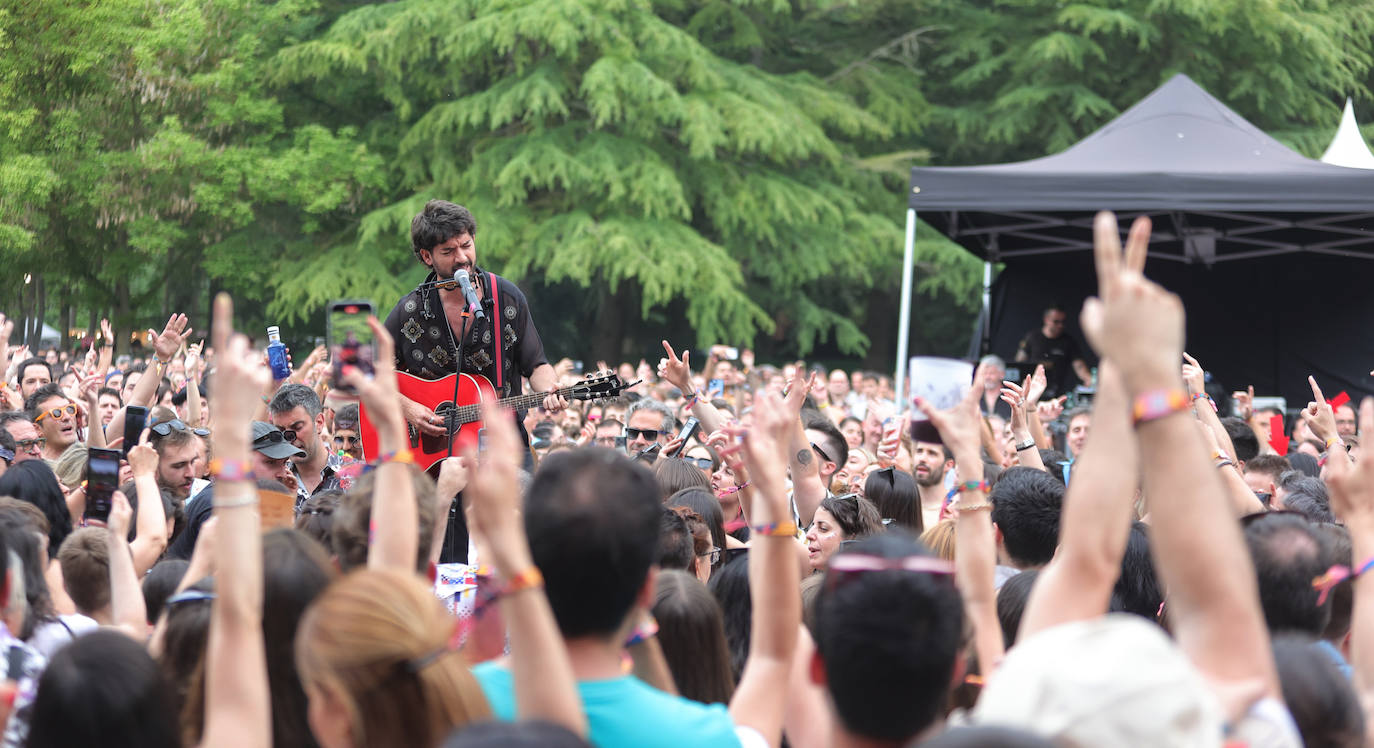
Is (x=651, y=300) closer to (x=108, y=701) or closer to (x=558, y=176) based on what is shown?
(x=558, y=176)

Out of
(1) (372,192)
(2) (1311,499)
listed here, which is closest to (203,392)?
(2) (1311,499)

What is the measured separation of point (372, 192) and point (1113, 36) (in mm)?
14573

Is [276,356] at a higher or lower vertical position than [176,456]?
higher

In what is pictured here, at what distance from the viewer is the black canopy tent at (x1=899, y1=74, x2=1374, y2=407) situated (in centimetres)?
1130

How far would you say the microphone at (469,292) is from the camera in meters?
5.60

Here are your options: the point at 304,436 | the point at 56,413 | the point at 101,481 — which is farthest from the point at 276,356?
the point at 56,413

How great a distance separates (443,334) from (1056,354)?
9.06 metres

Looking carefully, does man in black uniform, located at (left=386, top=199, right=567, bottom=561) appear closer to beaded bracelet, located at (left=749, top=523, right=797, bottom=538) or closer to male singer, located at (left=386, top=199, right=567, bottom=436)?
male singer, located at (left=386, top=199, right=567, bottom=436)

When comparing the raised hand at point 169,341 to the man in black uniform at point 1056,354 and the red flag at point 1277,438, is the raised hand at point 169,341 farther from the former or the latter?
the man in black uniform at point 1056,354

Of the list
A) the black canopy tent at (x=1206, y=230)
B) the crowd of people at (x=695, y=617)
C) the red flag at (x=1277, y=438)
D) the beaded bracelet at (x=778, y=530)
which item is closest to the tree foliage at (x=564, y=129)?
the black canopy tent at (x=1206, y=230)

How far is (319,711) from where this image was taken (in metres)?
2.06

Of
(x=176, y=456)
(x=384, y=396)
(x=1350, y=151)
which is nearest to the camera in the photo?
(x=384, y=396)

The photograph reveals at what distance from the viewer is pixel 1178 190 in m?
11.3

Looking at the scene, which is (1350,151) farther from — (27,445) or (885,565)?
(885,565)
